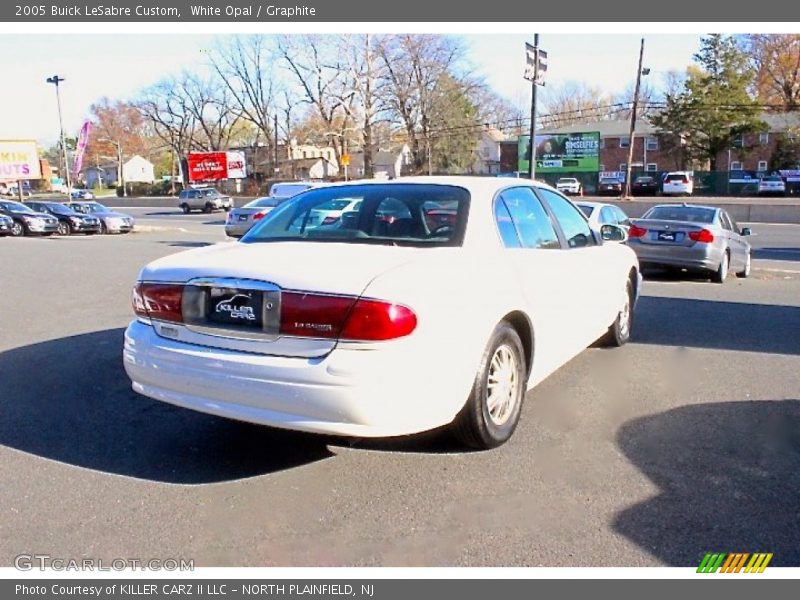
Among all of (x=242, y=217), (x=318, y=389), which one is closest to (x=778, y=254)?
(x=242, y=217)

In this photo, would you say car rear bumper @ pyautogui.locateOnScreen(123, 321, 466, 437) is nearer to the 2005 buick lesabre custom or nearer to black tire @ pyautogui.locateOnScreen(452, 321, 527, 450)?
the 2005 buick lesabre custom

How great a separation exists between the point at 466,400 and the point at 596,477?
2.73 feet

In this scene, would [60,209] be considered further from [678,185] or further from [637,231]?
[678,185]

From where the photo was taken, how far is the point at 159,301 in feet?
11.5

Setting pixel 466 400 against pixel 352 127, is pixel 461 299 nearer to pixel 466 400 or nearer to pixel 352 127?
pixel 466 400

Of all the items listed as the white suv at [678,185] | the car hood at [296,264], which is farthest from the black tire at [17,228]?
the white suv at [678,185]

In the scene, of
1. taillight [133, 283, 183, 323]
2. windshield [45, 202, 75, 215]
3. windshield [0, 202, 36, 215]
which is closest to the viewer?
taillight [133, 283, 183, 323]

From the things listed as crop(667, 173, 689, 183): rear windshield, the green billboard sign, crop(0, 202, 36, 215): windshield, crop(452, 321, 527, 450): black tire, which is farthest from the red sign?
crop(452, 321, 527, 450): black tire

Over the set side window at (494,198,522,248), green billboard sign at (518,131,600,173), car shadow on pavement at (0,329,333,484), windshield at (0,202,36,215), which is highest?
green billboard sign at (518,131,600,173)

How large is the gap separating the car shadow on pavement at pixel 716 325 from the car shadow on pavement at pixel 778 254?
8815 mm

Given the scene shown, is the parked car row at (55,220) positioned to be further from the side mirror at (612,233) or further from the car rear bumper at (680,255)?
the side mirror at (612,233)

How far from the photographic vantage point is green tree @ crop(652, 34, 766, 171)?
52938 millimetres

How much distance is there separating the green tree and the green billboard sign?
6149 mm

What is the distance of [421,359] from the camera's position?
313cm
